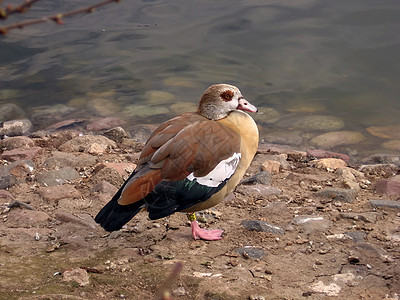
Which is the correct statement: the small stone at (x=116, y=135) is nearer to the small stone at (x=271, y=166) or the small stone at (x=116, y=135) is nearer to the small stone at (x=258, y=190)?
the small stone at (x=271, y=166)

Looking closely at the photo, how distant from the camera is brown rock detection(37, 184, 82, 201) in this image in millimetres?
5074

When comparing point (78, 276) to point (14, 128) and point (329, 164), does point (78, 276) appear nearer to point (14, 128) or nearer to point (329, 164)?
point (329, 164)

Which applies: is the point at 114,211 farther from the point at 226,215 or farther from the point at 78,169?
the point at 78,169

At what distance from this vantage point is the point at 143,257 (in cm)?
397

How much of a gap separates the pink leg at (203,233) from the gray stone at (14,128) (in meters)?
5.43

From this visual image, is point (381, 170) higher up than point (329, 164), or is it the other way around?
point (329, 164)

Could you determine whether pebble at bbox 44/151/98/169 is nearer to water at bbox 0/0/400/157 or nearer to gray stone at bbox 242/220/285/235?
gray stone at bbox 242/220/285/235

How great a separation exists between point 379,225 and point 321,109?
5293mm

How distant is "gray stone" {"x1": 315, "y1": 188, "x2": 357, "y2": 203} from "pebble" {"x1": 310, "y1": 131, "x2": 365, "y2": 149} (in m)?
3.20

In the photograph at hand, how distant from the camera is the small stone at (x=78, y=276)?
3436mm

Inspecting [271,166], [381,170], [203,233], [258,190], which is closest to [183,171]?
[203,233]

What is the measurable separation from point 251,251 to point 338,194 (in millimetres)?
1545

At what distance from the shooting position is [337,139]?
868cm

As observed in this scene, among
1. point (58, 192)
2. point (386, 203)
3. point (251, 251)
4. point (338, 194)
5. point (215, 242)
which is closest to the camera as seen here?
point (251, 251)
